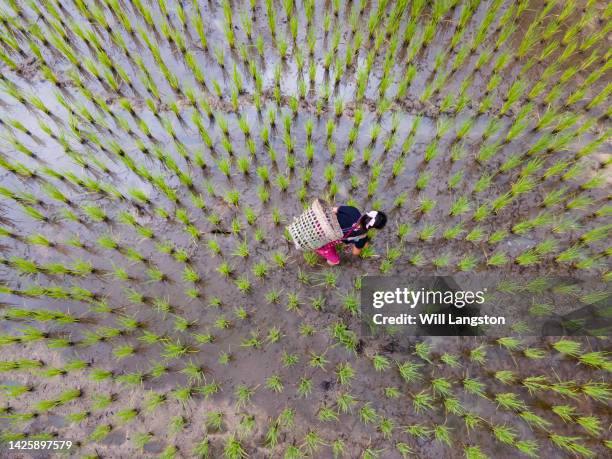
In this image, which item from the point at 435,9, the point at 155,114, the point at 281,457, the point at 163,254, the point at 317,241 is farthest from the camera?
the point at 435,9

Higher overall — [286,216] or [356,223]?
[286,216]

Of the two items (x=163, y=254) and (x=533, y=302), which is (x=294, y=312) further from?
(x=533, y=302)

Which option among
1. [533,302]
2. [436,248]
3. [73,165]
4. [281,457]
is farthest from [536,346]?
[73,165]

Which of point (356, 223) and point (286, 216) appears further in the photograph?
Answer: point (286, 216)

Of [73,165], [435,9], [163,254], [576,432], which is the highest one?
[435,9]

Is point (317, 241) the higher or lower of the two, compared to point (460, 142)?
lower

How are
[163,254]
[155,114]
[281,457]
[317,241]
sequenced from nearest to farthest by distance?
[317,241], [281,457], [163,254], [155,114]

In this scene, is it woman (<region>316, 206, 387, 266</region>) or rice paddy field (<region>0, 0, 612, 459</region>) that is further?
rice paddy field (<region>0, 0, 612, 459</region>)

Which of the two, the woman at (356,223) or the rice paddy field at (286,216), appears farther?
the rice paddy field at (286,216)
